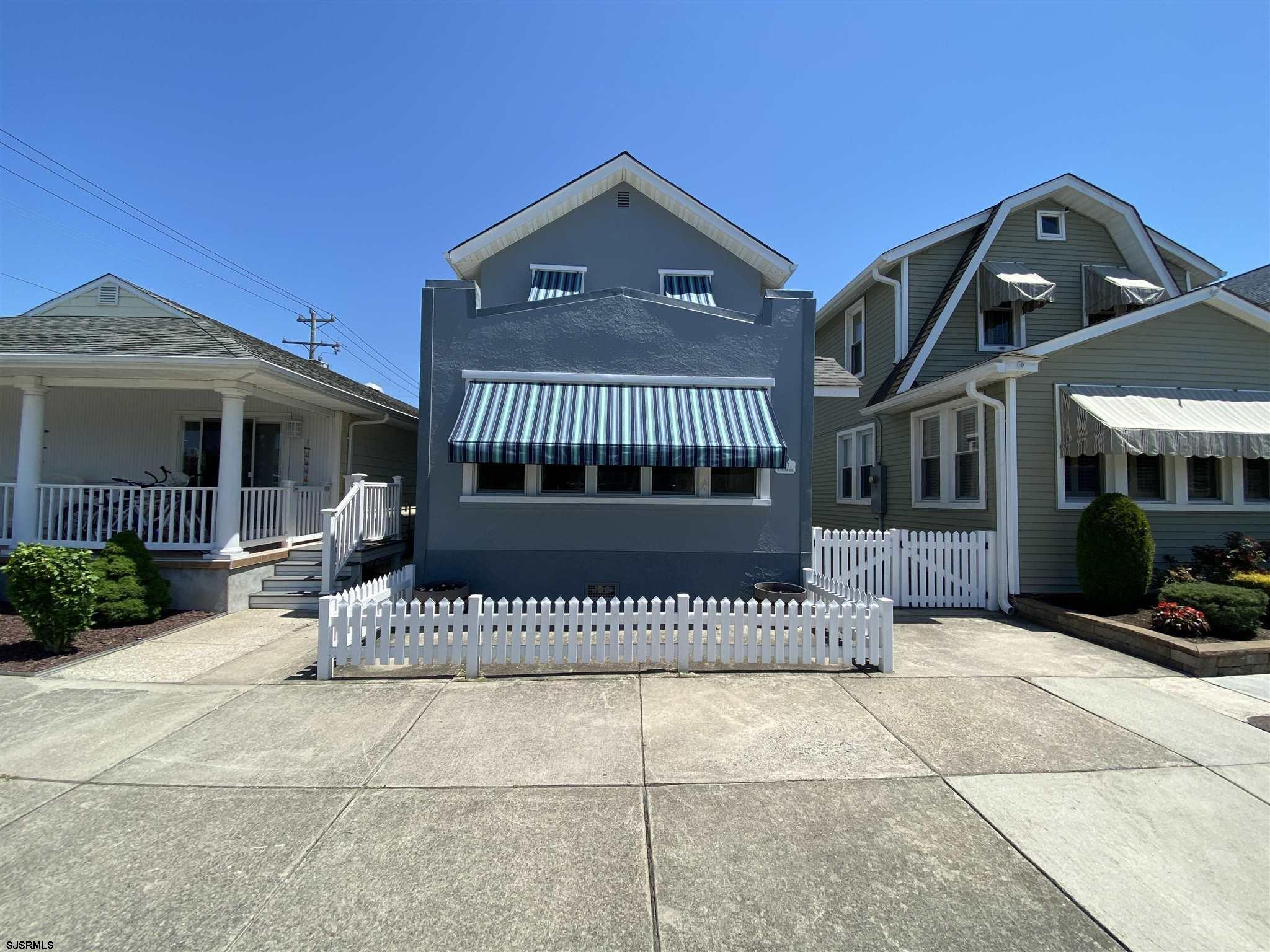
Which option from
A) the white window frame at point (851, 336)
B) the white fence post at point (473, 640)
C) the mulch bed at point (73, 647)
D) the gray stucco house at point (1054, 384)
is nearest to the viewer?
the white fence post at point (473, 640)

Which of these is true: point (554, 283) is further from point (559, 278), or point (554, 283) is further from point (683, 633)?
point (683, 633)

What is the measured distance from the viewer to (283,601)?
31.2 ft

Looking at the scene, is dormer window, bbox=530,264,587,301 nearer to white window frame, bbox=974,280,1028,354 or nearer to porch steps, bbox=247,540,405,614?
porch steps, bbox=247,540,405,614

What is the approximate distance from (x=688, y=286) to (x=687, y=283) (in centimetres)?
7

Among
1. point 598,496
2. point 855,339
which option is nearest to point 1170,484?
point 855,339

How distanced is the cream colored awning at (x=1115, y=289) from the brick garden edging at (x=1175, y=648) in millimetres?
7509

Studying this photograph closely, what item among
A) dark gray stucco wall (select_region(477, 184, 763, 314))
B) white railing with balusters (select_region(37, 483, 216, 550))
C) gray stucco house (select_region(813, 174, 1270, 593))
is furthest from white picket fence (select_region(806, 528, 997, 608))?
white railing with balusters (select_region(37, 483, 216, 550))

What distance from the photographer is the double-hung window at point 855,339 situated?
14.5 m

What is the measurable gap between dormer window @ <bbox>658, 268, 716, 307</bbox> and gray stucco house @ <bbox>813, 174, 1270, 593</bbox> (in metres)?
3.74

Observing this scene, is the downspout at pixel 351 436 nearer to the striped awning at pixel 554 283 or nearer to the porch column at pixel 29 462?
the striped awning at pixel 554 283

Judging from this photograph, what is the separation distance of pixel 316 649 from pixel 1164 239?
63.0ft

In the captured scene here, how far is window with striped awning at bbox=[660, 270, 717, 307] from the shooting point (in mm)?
12391

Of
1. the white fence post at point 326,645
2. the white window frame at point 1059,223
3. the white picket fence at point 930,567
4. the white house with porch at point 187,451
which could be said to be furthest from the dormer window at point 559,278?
the white window frame at point 1059,223

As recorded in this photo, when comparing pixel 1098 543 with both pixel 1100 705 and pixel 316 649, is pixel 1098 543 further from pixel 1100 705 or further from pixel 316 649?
pixel 316 649
